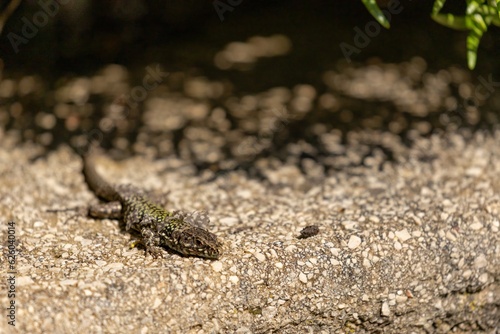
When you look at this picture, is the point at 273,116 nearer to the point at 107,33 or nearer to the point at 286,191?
the point at 286,191

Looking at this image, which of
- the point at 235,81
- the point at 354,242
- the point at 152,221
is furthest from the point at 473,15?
the point at 235,81

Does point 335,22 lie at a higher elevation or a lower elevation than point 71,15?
lower

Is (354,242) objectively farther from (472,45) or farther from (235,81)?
(235,81)

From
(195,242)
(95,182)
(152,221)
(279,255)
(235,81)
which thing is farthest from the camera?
(235,81)

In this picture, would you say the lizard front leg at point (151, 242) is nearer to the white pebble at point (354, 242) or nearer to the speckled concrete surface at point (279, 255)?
the speckled concrete surface at point (279, 255)

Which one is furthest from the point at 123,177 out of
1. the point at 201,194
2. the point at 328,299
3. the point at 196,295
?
the point at 328,299

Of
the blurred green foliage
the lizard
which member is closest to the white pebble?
the lizard

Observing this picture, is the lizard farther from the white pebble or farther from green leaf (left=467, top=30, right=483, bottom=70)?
green leaf (left=467, top=30, right=483, bottom=70)
